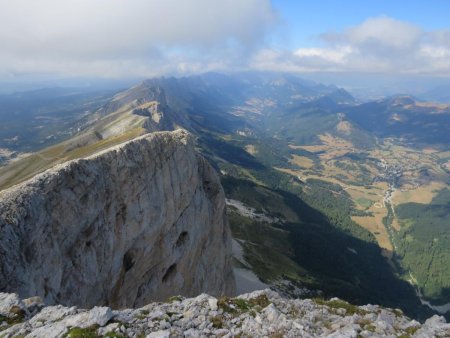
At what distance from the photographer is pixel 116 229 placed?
137 ft

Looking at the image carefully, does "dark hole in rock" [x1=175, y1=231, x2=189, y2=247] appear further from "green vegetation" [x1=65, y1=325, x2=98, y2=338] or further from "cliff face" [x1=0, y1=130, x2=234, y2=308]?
"green vegetation" [x1=65, y1=325, x2=98, y2=338]

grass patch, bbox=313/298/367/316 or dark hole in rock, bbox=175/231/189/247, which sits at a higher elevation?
grass patch, bbox=313/298/367/316

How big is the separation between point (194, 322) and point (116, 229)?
21533mm

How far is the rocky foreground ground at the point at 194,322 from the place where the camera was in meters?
20.9

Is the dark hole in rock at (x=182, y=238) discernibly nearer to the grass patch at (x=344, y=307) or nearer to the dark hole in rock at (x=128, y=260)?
the dark hole in rock at (x=128, y=260)

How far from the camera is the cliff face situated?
29.8 meters

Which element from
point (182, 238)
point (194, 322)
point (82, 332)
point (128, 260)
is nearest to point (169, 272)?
point (182, 238)

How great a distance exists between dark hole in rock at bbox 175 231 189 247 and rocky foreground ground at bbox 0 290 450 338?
2916 cm

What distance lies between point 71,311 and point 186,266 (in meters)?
35.7

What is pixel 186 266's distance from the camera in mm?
58344

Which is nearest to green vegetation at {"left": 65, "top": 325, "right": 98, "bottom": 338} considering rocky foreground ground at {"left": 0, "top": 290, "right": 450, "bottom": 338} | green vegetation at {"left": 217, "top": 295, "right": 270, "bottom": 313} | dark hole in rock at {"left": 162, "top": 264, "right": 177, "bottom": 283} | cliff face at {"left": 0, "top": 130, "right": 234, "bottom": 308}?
rocky foreground ground at {"left": 0, "top": 290, "right": 450, "bottom": 338}

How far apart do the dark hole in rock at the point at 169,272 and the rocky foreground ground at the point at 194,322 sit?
2665cm

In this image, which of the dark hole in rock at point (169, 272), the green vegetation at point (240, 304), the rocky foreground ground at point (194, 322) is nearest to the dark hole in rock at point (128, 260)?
the dark hole in rock at point (169, 272)

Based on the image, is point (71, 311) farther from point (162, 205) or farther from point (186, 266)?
point (186, 266)
